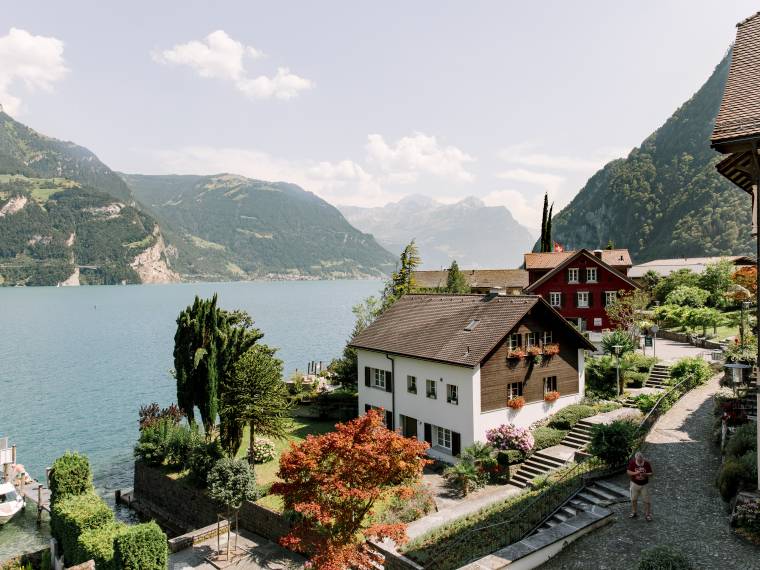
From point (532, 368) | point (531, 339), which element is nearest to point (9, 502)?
point (532, 368)

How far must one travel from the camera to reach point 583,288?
2314 inches

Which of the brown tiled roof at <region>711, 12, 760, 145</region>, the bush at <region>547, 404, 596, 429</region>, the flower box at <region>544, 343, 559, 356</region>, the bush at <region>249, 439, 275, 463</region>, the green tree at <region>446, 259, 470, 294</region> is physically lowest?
the bush at <region>249, 439, 275, 463</region>

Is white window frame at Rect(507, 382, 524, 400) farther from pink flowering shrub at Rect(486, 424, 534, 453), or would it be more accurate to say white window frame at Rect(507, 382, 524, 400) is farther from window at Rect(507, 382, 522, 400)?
pink flowering shrub at Rect(486, 424, 534, 453)

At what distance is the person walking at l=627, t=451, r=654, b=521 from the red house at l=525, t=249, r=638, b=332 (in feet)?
140

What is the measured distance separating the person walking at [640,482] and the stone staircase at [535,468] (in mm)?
9354

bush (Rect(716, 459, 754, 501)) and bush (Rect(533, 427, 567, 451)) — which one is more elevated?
bush (Rect(716, 459, 754, 501))

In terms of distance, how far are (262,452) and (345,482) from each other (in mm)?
15576

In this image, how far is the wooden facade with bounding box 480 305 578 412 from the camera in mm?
30281

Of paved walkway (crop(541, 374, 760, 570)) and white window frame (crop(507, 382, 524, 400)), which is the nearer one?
paved walkway (crop(541, 374, 760, 570))

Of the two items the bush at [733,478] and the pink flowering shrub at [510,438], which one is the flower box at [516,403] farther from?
the bush at [733,478]

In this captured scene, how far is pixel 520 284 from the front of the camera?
308 feet

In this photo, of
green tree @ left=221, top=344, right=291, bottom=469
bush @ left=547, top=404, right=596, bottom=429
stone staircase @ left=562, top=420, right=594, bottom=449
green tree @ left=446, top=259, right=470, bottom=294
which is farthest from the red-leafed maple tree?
green tree @ left=446, top=259, right=470, bottom=294

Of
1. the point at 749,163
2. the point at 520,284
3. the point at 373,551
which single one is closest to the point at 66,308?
the point at 520,284

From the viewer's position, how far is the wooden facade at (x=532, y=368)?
3028cm
